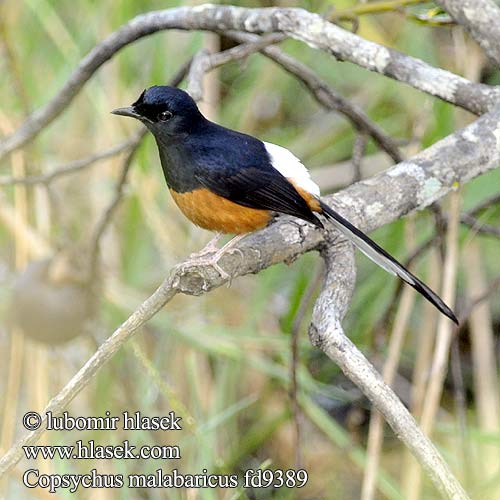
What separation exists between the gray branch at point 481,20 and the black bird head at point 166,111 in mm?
818

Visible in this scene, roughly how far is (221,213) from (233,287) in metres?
1.79

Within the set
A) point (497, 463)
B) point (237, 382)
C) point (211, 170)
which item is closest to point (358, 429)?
point (237, 382)

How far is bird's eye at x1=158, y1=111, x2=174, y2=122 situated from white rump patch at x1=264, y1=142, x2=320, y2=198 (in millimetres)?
311

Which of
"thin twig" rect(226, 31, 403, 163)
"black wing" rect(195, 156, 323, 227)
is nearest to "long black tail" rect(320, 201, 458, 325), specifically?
"black wing" rect(195, 156, 323, 227)

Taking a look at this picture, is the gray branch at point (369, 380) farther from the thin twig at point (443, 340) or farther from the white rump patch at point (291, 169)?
the thin twig at point (443, 340)

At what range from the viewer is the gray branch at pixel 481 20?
2.60m

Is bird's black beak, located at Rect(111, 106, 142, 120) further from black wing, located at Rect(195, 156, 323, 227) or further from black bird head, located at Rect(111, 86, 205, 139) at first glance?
black wing, located at Rect(195, 156, 323, 227)

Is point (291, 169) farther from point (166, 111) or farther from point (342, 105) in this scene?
point (342, 105)

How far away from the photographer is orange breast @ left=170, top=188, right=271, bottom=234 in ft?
8.05

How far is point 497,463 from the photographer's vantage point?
320 centimetres

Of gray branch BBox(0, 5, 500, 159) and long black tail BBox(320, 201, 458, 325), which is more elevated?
gray branch BBox(0, 5, 500, 159)

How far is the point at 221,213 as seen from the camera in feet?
8.05

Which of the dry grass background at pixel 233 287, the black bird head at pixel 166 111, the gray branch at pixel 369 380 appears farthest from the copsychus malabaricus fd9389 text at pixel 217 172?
the dry grass background at pixel 233 287

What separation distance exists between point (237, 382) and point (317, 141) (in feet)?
4.07
